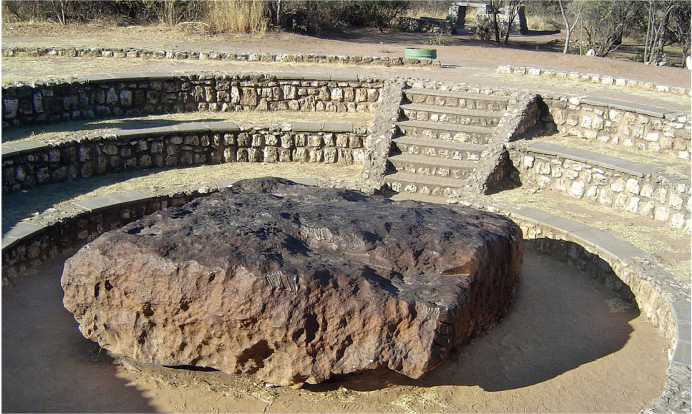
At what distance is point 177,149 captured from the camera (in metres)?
8.56

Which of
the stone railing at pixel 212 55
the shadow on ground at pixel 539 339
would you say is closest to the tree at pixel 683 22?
the stone railing at pixel 212 55

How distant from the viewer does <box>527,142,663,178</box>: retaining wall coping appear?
7359 millimetres

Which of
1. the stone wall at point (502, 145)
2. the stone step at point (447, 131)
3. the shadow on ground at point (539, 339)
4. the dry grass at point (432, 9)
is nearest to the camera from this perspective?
the shadow on ground at point (539, 339)

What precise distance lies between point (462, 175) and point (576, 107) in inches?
91.3

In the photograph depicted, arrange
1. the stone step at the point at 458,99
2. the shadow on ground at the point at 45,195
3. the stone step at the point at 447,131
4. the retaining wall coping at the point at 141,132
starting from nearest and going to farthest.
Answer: the shadow on ground at the point at 45,195 < the retaining wall coping at the point at 141,132 < the stone step at the point at 447,131 < the stone step at the point at 458,99

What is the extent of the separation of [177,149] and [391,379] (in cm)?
528

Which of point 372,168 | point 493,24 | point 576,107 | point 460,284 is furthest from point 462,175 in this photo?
point 493,24

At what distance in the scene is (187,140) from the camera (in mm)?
8602

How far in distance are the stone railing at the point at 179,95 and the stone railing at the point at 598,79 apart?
10.9 feet

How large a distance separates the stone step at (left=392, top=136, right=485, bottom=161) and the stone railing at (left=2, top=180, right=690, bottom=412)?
1229 mm

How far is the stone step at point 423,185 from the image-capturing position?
26.4 ft

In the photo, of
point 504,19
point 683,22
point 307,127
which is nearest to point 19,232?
point 307,127

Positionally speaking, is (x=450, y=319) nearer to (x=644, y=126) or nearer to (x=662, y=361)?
(x=662, y=361)

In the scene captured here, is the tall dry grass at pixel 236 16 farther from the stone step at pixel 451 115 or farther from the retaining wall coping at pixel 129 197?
the retaining wall coping at pixel 129 197
